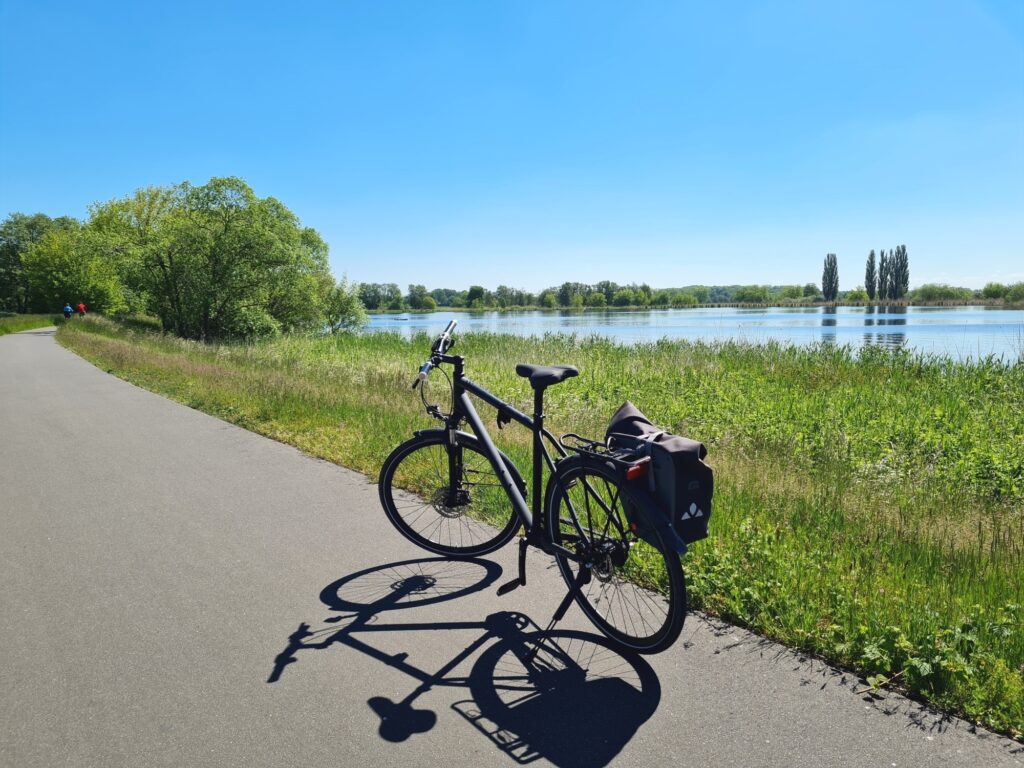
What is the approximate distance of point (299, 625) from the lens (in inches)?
128

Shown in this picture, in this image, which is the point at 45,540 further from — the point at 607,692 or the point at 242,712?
the point at 607,692

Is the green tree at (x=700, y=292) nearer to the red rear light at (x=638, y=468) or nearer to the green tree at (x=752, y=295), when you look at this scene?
the green tree at (x=752, y=295)

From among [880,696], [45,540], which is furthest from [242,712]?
[45,540]

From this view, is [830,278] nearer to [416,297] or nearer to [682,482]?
[416,297]

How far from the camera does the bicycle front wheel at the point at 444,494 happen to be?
417 centimetres

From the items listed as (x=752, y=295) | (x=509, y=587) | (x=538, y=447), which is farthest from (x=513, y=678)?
(x=752, y=295)

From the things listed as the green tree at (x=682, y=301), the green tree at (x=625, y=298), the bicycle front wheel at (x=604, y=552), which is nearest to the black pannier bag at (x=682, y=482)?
the bicycle front wheel at (x=604, y=552)

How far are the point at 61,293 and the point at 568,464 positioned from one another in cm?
7093

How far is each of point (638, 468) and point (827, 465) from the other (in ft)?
16.9

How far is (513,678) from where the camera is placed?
9.16 feet

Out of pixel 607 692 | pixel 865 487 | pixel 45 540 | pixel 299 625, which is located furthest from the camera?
pixel 865 487

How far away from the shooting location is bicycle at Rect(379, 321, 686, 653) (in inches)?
115

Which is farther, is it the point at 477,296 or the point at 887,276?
the point at 477,296

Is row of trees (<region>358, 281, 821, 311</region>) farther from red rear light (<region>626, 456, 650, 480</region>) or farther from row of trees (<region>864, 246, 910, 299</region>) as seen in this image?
red rear light (<region>626, 456, 650, 480</region>)
